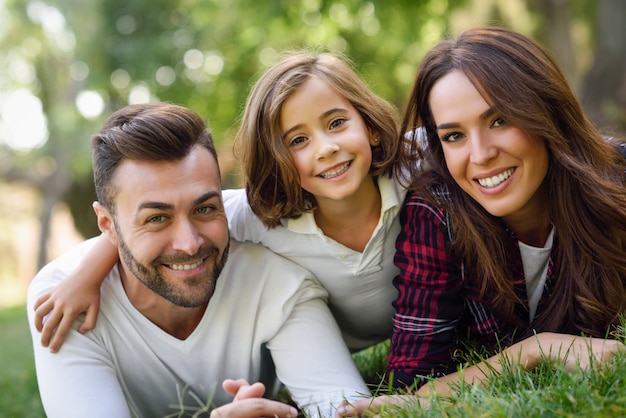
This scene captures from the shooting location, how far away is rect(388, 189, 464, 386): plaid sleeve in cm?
292

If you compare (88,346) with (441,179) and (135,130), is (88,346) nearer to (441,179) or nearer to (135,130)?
(135,130)

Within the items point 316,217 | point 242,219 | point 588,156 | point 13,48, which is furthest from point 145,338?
point 13,48

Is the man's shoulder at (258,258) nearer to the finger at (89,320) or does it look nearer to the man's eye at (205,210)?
the man's eye at (205,210)

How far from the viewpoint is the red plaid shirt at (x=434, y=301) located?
292 centimetres

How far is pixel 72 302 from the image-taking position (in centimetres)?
300

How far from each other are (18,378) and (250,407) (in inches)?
119

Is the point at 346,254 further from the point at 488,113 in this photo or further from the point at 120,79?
the point at 120,79

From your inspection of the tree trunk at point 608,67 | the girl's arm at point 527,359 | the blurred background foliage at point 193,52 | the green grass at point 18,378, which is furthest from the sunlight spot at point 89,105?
the girl's arm at point 527,359

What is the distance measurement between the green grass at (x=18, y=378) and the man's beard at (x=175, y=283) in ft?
4.33

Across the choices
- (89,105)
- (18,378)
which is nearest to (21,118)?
(89,105)

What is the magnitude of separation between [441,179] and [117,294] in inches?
61.8

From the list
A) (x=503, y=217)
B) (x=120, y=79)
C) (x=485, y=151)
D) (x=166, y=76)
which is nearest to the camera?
(x=485, y=151)

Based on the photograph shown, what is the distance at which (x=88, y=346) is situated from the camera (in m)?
3.00

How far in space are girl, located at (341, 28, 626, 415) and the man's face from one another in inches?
33.2
